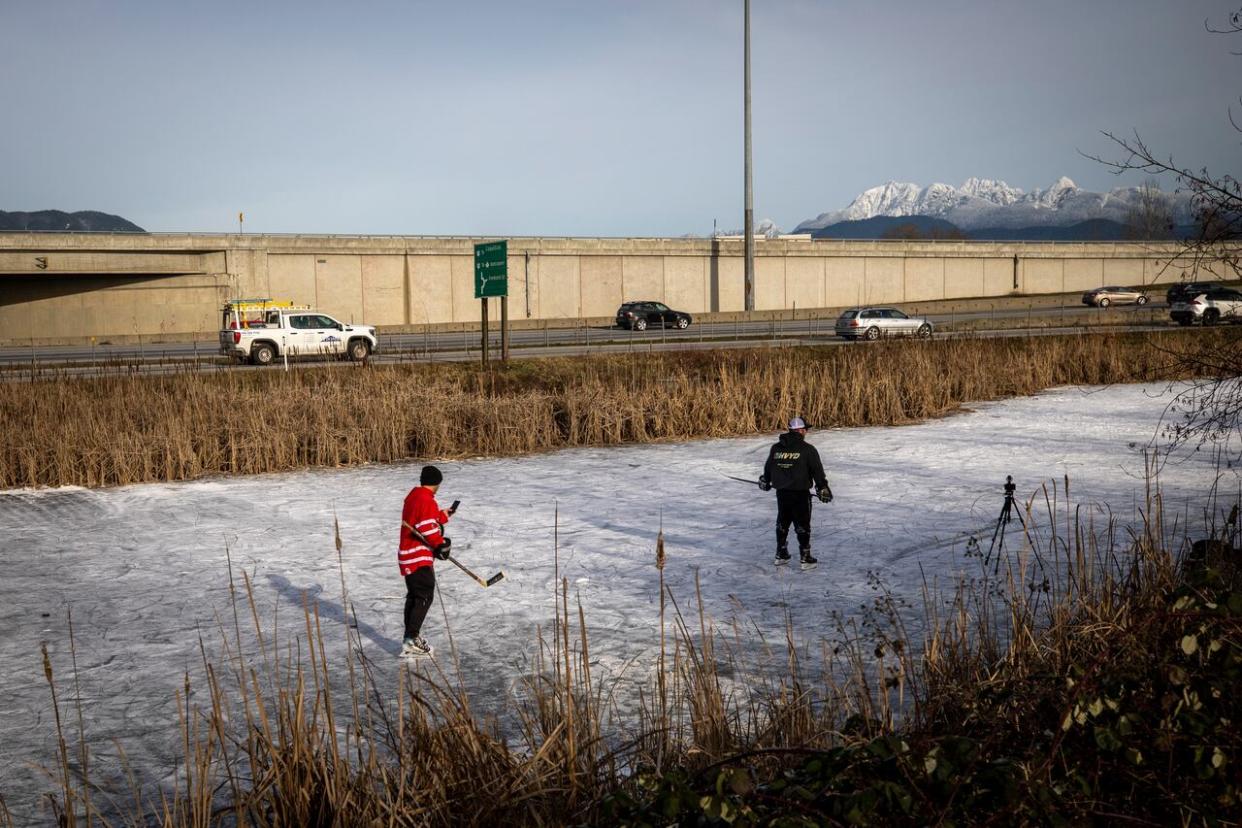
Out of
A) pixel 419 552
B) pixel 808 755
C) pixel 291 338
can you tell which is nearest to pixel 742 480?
pixel 419 552

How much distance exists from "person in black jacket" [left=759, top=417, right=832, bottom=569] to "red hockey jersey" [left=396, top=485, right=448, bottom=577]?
3.39 meters

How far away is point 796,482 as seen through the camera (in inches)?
384

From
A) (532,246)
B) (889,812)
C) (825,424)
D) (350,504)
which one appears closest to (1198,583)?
(889,812)

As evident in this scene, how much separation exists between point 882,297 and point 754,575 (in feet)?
184

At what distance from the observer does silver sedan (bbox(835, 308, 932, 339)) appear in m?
35.8

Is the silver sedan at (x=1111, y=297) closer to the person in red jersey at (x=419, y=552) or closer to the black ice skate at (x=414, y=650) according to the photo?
the person in red jersey at (x=419, y=552)

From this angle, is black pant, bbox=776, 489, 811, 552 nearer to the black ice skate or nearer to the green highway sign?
the black ice skate

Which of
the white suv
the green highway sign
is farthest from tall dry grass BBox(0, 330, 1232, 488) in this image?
the white suv

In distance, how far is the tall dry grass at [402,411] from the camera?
15344 mm

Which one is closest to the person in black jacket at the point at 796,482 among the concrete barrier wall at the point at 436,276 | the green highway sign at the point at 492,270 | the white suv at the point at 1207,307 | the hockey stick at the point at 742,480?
the hockey stick at the point at 742,480

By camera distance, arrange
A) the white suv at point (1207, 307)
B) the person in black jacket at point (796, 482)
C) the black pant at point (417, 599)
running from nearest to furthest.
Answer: the black pant at point (417, 599) → the person in black jacket at point (796, 482) → the white suv at point (1207, 307)

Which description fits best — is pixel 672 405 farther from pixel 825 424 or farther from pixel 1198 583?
pixel 1198 583

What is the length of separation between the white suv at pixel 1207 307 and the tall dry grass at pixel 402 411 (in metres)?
14.4

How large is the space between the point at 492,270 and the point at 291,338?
26.3 ft
